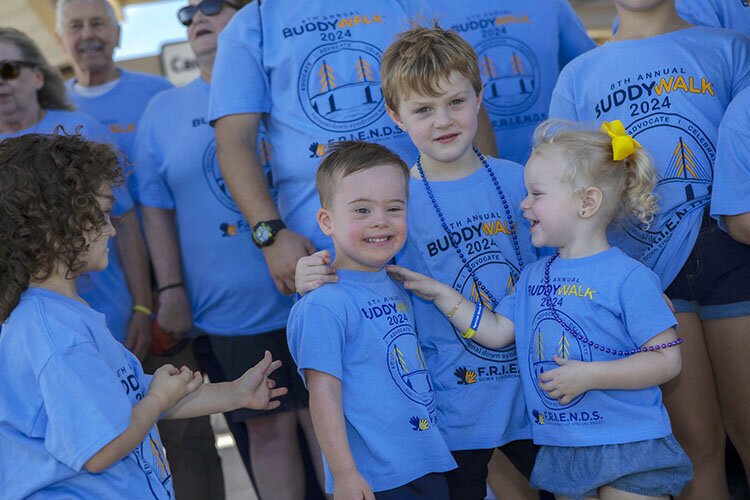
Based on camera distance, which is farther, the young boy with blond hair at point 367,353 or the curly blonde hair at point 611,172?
the curly blonde hair at point 611,172

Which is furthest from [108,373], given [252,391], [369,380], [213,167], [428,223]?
[213,167]

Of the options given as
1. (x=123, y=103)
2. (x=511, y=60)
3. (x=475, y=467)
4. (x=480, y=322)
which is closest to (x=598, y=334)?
(x=480, y=322)

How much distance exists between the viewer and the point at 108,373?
204 centimetres

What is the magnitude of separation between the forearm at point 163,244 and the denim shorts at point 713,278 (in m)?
1.99

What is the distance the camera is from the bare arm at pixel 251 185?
287 centimetres

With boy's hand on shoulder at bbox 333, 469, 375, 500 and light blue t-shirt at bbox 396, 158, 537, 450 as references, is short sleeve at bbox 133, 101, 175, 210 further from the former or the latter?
boy's hand on shoulder at bbox 333, 469, 375, 500

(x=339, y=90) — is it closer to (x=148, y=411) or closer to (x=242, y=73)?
(x=242, y=73)

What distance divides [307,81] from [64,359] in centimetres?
134

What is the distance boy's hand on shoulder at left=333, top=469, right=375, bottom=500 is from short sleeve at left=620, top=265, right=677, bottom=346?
749 millimetres

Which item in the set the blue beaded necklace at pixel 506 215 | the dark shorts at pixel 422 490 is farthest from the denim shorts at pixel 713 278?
the dark shorts at pixel 422 490

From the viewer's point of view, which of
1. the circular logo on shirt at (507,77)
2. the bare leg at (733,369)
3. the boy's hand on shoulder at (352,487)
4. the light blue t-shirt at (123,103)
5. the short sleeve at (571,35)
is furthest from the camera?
the light blue t-shirt at (123,103)

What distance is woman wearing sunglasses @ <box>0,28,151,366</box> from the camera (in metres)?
3.71

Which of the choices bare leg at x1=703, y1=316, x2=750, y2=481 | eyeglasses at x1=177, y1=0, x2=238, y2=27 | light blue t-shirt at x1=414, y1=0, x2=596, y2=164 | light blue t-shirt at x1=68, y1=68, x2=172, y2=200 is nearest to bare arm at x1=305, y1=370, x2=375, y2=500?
bare leg at x1=703, y1=316, x2=750, y2=481

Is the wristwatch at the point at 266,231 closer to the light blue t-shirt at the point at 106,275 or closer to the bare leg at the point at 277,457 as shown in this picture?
the bare leg at the point at 277,457
